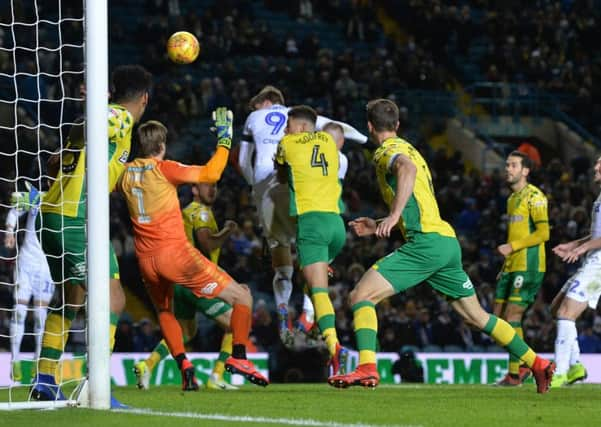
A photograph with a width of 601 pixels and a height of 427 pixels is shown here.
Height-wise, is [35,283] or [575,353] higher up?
[35,283]

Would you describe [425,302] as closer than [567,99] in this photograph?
Yes

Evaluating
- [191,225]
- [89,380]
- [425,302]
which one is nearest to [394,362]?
[425,302]

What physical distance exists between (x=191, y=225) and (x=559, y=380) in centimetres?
388

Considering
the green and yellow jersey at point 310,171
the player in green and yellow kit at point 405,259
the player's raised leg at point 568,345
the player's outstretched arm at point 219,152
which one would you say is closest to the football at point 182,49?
the green and yellow jersey at point 310,171

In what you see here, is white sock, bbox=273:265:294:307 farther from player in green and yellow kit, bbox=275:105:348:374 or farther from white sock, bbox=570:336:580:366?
white sock, bbox=570:336:580:366

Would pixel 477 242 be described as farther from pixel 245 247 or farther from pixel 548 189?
pixel 245 247

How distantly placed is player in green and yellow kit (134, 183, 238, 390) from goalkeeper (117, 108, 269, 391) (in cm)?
69

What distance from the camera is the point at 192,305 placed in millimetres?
11328

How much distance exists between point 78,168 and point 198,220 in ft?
10.2

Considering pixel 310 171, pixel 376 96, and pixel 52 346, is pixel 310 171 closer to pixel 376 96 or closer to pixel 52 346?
pixel 52 346

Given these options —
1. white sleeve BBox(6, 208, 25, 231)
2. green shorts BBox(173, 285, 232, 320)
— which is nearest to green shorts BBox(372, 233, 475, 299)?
green shorts BBox(173, 285, 232, 320)

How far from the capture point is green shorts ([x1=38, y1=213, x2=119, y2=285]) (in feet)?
28.8

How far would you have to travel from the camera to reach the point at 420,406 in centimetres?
818

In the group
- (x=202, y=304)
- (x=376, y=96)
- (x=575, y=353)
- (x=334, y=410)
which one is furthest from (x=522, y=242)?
(x=376, y=96)
